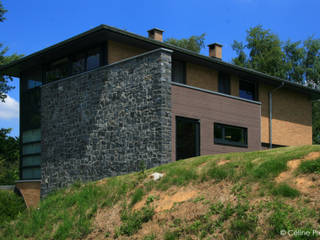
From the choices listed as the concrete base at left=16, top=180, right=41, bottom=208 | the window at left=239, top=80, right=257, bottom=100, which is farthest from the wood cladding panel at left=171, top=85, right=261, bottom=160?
the concrete base at left=16, top=180, right=41, bottom=208

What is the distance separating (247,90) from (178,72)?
5.04 meters

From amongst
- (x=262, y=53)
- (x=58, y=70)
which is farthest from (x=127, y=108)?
(x=262, y=53)

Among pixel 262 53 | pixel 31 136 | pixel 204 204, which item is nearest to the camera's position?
pixel 204 204

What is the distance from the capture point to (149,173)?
14.0m

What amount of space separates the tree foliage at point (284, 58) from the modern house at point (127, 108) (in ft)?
59.7

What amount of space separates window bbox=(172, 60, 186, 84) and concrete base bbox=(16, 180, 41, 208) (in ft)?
25.9

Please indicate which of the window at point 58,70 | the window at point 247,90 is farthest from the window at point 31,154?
the window at point 247,90

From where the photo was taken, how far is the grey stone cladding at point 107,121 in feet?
52.3

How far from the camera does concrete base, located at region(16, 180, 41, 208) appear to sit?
20938 mm

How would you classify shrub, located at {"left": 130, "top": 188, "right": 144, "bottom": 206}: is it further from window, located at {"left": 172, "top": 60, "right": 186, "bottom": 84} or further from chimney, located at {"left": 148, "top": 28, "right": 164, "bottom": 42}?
chimney, located at {"left": 148, "top": 28, "right": 164, "bottom": 42}

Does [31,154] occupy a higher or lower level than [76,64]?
lower

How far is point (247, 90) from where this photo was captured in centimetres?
2402

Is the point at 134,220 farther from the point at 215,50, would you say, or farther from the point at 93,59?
the point at 215,50

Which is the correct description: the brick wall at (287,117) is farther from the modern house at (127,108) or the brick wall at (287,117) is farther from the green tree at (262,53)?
the green tree at (262,53)
